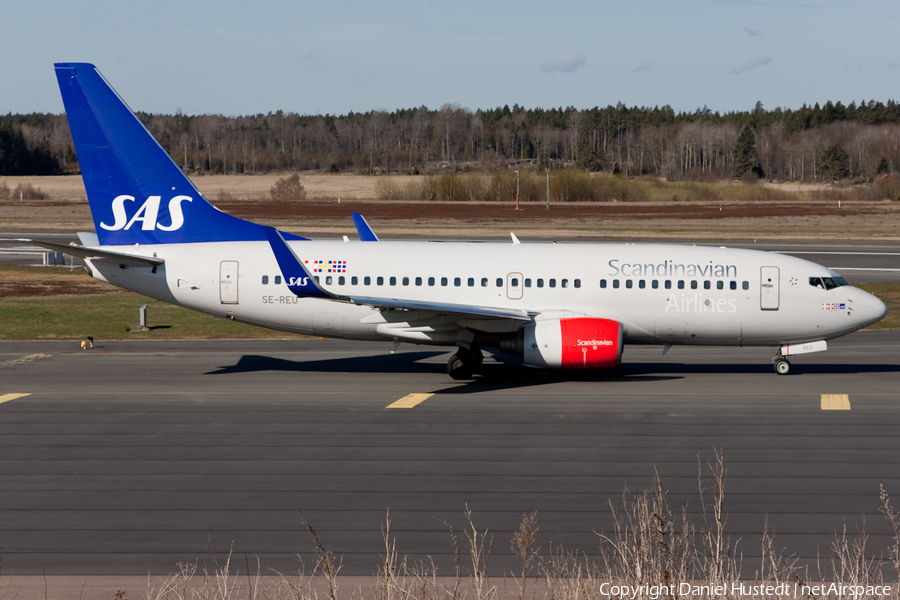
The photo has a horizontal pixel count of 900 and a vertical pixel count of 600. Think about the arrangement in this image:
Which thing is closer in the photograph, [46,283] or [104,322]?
[104,322]

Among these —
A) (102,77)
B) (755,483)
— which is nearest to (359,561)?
(755,483)

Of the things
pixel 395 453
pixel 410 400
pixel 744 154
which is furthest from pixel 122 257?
pixel 744 154

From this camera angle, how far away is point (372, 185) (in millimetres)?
168875

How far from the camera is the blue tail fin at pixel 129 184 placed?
25.7 m

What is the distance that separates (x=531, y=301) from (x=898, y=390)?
10.1 m

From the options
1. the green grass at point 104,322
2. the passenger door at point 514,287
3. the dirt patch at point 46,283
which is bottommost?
the green grass at point 104,322

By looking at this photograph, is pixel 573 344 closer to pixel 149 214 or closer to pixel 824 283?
pixel 824 283

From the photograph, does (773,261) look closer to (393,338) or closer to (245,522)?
(393,338)

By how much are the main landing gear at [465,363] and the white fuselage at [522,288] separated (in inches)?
17.6

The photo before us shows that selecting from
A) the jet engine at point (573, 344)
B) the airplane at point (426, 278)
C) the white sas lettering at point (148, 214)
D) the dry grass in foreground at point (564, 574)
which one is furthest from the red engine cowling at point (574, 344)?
the white sas lettering at point (148, 214)

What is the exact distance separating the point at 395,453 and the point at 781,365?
44.0 feet

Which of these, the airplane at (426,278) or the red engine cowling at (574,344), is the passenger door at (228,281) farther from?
the red engine cowling at (574,344)

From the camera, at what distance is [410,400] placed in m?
22.4

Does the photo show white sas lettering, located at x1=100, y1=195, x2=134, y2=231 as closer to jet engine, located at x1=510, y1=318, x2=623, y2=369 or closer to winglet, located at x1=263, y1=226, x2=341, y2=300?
winglet, located at x1=263, y1=226, x2=341, y2=300
